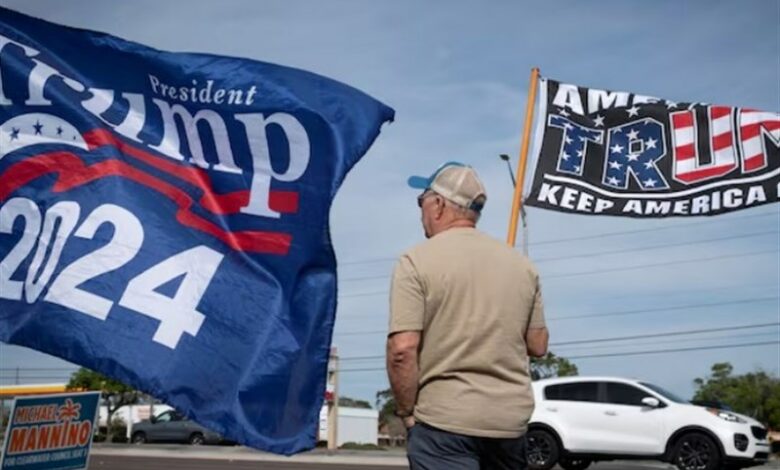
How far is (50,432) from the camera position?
6656 mm

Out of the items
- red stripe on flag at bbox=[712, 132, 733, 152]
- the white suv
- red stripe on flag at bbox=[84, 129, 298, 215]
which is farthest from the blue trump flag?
the white suv

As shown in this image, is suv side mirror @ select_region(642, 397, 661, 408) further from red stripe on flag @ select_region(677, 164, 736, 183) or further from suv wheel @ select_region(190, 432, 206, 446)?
suv wheel @ select_region(190, 432, 206, 446)

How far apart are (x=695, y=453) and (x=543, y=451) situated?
239 centimetres

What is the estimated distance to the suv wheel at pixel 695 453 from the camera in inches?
779

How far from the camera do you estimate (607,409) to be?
20.6 meters

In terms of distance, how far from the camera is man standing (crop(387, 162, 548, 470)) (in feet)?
12.9

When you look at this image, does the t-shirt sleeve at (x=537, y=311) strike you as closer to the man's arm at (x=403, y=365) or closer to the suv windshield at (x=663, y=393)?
the man's arm at (x=403, y=365)

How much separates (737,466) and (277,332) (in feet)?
54.0

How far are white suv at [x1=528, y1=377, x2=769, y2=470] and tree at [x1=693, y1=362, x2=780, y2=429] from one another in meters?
43.4

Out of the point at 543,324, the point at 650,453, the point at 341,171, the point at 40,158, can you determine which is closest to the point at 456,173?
the point at 543,324

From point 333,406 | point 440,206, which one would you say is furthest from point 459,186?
point 333,406

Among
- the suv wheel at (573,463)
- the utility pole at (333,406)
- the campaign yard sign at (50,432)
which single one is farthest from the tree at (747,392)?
the campaign yard sign at (50,432)

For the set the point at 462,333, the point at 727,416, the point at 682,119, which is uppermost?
the point at 682,119

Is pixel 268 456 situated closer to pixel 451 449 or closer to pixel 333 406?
pixel 333 406
